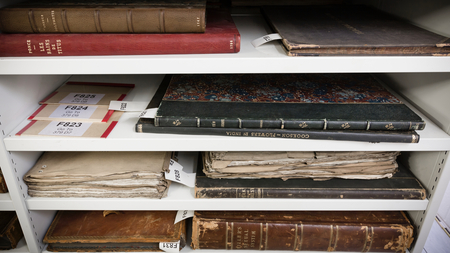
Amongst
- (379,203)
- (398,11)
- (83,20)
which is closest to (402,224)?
Result: (379,203)

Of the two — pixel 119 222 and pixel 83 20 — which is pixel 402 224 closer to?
pixel 119 222

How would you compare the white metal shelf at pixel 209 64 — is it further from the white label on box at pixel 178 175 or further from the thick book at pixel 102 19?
the white label on box at pixel 178 175

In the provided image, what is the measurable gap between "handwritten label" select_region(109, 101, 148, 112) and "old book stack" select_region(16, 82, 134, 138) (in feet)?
0.08

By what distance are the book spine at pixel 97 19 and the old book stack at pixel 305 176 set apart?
1.28 feet

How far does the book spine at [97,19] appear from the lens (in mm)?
664

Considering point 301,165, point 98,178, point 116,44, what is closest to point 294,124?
point 301,165

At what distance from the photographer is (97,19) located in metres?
0.67

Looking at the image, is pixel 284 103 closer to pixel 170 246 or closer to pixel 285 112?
pixel 285 112

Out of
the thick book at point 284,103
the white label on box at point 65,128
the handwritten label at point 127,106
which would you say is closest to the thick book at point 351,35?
the thick book at point 284,103

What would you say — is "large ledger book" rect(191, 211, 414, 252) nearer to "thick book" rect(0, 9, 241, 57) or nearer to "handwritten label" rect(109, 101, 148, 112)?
"handwritten label" rect(109, 101, 148, 112)

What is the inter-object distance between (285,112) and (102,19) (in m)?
0.51

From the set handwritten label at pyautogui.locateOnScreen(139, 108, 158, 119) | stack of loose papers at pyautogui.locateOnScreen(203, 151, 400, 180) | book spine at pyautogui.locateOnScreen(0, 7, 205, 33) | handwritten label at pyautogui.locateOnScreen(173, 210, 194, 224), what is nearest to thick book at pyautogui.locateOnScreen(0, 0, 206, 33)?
book spine at pyautogui.locateOnScreen(0, 7, 205, 33)

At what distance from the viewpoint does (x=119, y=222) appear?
96cm

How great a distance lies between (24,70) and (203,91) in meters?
0.46
